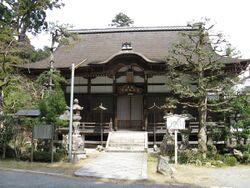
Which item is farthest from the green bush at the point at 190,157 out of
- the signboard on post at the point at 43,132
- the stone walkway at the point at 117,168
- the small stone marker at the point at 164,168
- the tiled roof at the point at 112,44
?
the tiled roof at the point at 112,44

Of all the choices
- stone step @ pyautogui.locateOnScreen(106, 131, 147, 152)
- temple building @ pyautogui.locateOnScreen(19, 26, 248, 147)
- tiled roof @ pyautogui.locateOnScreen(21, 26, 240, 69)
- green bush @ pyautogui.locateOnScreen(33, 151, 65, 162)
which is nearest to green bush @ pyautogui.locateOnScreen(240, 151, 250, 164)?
stone step @ pyautogui.locateOnScreen(106, 131, 147, 152)

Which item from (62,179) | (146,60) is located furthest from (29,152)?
(146,60)

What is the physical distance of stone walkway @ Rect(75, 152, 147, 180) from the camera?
10664mm

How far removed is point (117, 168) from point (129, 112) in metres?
10.2

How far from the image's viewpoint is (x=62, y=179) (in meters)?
10.2

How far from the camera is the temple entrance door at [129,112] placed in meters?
22.0

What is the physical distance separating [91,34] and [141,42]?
5.16m

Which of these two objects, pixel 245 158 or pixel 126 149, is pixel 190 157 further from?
pixel 126 149

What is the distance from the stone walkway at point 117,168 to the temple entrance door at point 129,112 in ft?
21.7

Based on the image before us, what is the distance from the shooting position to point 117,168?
12.1 m

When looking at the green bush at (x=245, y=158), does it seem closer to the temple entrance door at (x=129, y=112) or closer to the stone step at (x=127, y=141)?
the stone step at (x=127, y=141)

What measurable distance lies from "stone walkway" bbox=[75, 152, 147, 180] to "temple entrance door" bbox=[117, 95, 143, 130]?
21.7 feet

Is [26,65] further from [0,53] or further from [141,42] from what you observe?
[141,42]

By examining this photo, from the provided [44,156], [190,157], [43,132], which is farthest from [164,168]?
[43,132]
